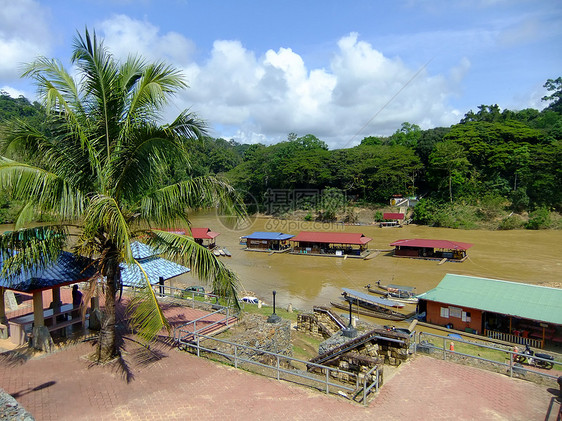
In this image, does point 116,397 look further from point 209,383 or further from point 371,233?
point 371,233

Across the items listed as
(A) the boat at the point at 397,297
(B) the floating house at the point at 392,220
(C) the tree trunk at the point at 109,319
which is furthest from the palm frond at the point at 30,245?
(B) the floating house at the point at 392,220

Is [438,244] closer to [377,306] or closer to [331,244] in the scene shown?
[331,244]

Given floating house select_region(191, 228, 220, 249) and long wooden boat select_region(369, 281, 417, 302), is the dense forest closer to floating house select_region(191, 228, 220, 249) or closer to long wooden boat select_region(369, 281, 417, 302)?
floating house select_region(191, 228, 220, 249)

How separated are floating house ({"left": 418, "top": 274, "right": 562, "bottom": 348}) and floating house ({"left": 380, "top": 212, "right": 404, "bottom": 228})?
118 ft

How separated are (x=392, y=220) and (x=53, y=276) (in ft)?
171

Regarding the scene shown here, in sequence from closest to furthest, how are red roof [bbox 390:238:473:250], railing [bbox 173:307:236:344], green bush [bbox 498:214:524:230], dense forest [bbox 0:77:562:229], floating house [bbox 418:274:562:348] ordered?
1. railing [bbox 173:307:236:344]
2. floating house [bbox 418:274:562:348]
3. red roof [bbox 390:238:473:250]
4. green bush [bbox 498:214:524:230]
5. dense forest [bbox 0:77:562:229]

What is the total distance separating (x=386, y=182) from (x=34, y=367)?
6118 centimetres

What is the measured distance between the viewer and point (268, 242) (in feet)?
138

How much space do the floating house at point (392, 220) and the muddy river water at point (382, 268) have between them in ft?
28.9

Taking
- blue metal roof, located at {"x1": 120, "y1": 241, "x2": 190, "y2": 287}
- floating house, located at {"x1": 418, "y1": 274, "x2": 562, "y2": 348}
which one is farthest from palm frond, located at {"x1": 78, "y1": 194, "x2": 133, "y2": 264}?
floating house, located at {"x1": 418, "y1": 274, "x2": 562, "y2": 348}

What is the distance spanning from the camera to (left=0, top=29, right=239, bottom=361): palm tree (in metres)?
8.38

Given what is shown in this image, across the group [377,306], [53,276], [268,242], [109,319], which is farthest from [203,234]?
[109,319]

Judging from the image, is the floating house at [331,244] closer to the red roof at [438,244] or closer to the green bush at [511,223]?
A: the red roof at [438,244]

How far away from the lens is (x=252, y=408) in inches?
307
